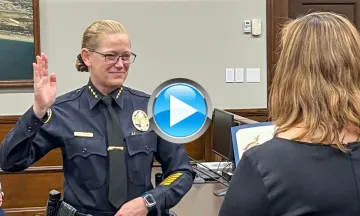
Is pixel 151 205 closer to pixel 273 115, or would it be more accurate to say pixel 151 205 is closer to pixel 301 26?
pixel 273 115

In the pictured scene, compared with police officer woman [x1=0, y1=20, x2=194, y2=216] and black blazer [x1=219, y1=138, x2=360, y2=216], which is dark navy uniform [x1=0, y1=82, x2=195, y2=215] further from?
black blazer [x1=219, y1=138, x2=360, y2=216]

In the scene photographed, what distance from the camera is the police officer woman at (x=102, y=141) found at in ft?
5.42

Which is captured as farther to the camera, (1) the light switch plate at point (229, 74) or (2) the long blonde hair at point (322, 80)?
(1) the light switch plate at point (229, 74)

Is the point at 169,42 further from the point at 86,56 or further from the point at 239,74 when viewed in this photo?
the point at 86,56

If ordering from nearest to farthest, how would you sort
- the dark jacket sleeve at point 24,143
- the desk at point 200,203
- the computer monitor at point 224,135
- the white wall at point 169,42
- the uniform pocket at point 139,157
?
1. the dark jacket sleeve at point 24,143
2. the uniform pocket at point 139,157
3. the desk at point 200,203
4. the computer monitor at point 224,135
5. the white wall at point 169,42

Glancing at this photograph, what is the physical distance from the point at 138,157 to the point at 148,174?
0.07m

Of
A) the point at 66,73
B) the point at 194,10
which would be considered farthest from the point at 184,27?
the point at 66,73

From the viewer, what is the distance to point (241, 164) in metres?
1.06

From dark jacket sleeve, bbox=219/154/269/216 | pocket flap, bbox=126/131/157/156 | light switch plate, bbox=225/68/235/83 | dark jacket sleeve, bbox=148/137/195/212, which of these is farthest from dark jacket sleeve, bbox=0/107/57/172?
light switch plate, bbox=225/68/235/83

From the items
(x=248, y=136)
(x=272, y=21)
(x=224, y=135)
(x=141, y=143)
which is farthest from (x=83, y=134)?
(x=272, y=21)

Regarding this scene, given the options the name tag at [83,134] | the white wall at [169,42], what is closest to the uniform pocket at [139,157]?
the name tag at [83,134]

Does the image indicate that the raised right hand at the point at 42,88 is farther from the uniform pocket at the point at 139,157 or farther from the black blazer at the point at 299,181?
the black blazer at the point at 299,181

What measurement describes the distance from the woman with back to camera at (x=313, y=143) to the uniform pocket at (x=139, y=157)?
69 centimetres

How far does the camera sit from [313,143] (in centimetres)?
104
